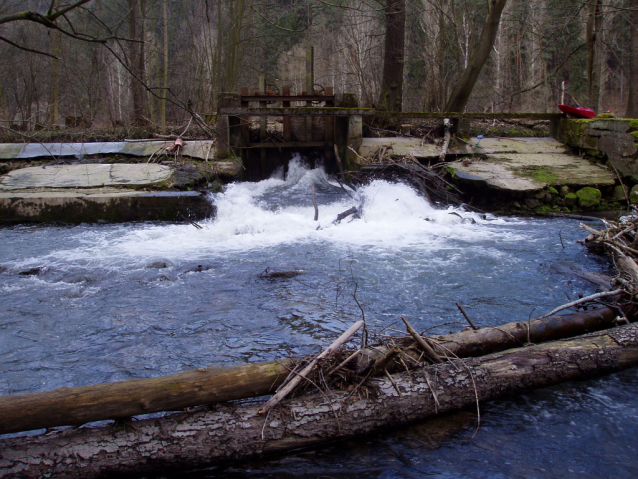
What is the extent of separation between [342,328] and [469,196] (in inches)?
288

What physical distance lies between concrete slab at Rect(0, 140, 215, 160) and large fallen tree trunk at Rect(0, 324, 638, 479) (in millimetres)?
10018

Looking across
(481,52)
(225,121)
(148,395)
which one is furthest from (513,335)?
(481,52)

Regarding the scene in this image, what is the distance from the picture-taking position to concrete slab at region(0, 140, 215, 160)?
40.8 feet

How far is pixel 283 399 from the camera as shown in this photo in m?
3.34

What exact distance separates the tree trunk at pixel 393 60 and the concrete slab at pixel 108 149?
18.3 feet

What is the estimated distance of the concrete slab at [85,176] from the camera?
11.0 m

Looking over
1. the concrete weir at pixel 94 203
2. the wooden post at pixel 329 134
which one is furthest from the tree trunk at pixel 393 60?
the concrete weir at pixel 94 203

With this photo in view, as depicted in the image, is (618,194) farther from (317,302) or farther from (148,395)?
(148,395)

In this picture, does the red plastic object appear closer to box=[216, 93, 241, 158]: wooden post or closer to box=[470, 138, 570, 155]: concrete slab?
box=[470, 138, 570, 155]: concrete slab

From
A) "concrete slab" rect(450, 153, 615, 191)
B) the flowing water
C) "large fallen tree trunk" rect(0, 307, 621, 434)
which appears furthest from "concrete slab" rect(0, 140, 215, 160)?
"large fallen tree trunk" rect(0, 307, 621, 434)

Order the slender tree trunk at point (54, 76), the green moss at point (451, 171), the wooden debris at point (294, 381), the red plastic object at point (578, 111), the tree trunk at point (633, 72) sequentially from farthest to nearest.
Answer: the tree trunk at point (633, 72) < the slender tree trunk at point (54, 76) < the red plastic object at point (578, 111) < the green moss at point (451, 171) < the wooden debris at point (294, 381)

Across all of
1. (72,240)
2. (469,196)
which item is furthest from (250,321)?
(469,196)

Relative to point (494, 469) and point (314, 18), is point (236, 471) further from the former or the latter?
point (314, 18)

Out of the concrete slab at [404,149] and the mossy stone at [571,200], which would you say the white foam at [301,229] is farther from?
the mossy stone at [571,200]
